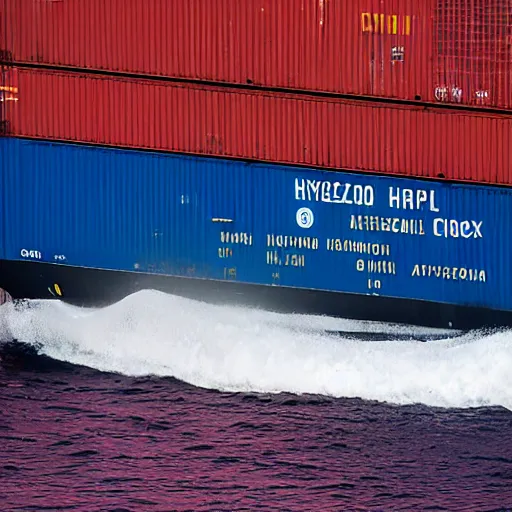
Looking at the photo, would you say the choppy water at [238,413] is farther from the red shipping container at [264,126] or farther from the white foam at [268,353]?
the red shipping container at [264,126]

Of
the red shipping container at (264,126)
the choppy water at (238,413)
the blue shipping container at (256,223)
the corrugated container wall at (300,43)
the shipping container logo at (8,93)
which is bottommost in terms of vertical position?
the choppy water at (238,413)

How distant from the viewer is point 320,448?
36.3 m

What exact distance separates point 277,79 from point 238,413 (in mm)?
9766

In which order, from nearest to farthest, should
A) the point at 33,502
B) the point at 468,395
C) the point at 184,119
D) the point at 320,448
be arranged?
the point at 33,502 → the point at 320,448 → the point at 468,395 → the point at 184,119

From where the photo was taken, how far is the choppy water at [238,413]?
34.1 m

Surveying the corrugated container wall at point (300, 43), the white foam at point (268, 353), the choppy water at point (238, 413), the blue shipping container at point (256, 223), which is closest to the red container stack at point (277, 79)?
the corrugated container wall at point (300, 43)

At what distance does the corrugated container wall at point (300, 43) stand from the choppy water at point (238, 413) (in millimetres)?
6942

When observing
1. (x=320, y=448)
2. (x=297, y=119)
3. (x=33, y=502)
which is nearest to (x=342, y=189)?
(x=297, y=119)

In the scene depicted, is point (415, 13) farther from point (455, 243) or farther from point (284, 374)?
point (284, 374)

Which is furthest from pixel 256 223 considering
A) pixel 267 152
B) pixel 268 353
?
pixel 268 353

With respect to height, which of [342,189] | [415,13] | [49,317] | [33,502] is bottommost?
[33,502]

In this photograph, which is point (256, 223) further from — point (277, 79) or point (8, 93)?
point (8, 93)

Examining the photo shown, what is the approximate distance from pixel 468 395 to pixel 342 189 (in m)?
6.94

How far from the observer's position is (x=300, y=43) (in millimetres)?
40812
